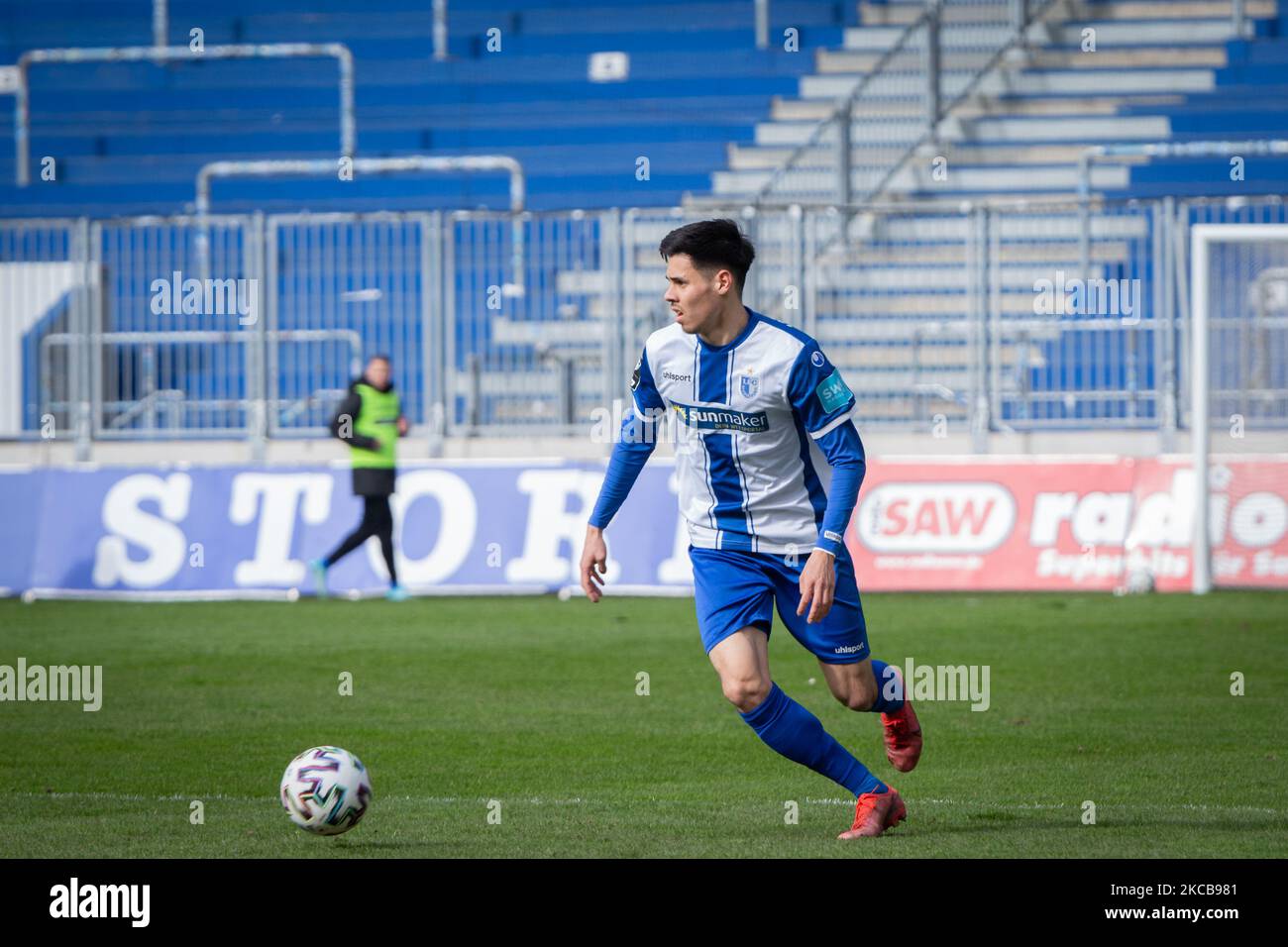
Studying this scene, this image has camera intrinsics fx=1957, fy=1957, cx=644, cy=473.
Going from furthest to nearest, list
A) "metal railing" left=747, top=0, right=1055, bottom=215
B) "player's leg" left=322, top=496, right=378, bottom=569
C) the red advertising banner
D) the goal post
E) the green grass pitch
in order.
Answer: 1. "metal railing" left=747, top=0, right=1055, bottom=215
2. "player's leg" left=322, top=496, right=378, bottom=569
3. the red advertising banner
4. the goal post
5. the green grass pitch

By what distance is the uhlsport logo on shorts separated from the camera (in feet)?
35.4

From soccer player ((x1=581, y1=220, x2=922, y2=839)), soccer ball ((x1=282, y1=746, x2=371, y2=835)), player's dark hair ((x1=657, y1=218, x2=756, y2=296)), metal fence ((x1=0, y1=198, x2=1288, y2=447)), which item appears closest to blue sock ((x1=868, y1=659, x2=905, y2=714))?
soccer player ((x1=581, y1=220, x2=922, y2=839))

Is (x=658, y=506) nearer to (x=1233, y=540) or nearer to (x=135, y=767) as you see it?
(x=1233, y=540)

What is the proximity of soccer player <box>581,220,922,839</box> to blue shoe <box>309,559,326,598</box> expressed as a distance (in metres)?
10.4

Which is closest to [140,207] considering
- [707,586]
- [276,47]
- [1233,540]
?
[276,47]

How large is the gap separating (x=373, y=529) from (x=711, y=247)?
34.7 ft

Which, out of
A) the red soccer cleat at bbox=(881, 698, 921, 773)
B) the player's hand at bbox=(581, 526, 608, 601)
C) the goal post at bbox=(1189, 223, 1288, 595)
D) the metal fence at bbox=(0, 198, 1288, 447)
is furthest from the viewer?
the metal fence at bbox=(0, 198, 1288, 447)

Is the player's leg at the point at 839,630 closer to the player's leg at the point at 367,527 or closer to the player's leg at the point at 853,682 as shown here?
the player's leg at the point at 853,682

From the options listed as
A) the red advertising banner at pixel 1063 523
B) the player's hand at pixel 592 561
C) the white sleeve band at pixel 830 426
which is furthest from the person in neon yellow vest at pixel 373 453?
the white sleeve band at pixel 830 426

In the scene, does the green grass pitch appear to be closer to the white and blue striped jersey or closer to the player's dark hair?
the white and blue striped jersey

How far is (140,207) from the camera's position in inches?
997

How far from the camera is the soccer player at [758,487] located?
6.57 meters

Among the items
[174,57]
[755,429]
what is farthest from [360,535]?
[174,57]
